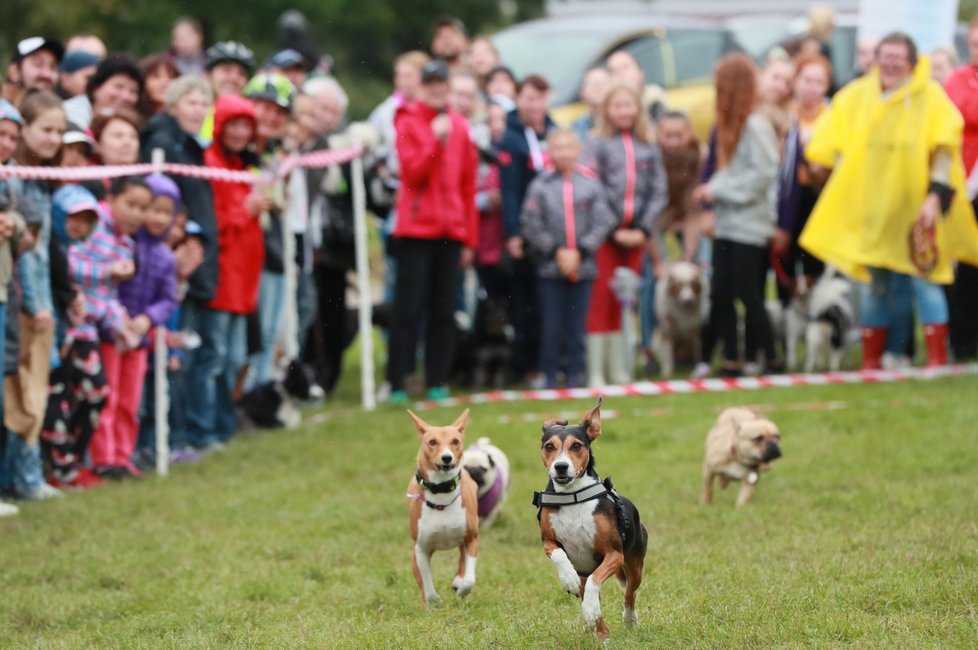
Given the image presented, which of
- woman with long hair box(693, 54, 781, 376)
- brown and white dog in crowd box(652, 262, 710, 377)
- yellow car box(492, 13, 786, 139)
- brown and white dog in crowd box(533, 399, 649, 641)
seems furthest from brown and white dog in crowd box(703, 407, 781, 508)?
yellow car box(492, 13, 786, 139)

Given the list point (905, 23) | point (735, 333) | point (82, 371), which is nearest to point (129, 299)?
point (82, 371)

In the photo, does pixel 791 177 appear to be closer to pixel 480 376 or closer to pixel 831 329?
pixel 831 329

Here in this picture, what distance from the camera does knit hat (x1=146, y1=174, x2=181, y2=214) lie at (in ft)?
34.2

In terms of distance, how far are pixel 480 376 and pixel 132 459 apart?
13.2 feet

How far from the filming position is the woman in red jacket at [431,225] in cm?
1260

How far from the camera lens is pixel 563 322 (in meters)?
13.5

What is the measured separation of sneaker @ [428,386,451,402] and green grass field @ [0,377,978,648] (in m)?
0.98

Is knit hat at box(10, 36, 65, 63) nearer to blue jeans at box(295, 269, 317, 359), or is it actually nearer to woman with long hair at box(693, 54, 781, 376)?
blue jeans at box(295, 269, 317, 359)

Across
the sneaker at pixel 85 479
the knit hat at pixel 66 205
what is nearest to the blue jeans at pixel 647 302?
the sneaker at pixel 85 479

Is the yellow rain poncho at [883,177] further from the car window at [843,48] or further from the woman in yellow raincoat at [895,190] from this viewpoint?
the car window at [843,48]

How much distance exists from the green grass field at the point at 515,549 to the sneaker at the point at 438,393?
98 cm

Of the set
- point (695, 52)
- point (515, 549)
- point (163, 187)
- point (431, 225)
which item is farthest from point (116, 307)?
point (695, 52)

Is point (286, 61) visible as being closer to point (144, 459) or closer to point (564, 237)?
point (564, 237)

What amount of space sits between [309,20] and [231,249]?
34307 millimetres
